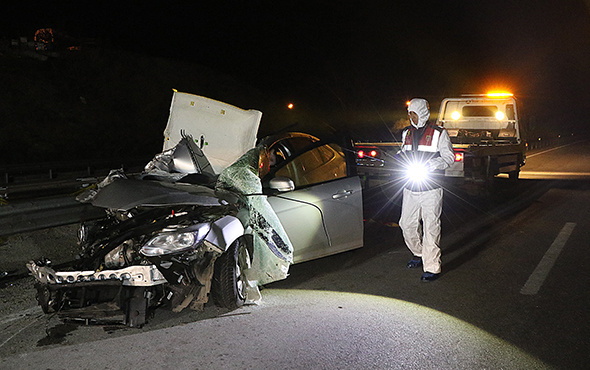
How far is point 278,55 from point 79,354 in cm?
5751

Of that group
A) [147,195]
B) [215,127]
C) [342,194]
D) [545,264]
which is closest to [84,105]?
[215,127]

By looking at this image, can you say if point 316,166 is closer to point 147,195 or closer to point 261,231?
point 261,231

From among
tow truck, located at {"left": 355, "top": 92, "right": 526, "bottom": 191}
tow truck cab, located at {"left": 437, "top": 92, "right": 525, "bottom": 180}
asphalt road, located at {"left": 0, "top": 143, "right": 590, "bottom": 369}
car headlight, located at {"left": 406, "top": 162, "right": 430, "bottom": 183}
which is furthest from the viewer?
tow truck cab, located at {"left": 437, "top": 92, "right": 525, "bottom": 180}

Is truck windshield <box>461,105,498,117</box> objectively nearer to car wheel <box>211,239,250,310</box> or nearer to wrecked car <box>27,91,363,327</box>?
wrecked car <box>27,91,363,327</box>

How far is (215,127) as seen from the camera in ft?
20.8

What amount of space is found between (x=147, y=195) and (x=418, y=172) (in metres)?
2.99

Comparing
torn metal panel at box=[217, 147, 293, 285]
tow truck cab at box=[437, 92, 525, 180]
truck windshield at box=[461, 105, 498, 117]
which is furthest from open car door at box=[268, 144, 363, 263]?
truck windshield at box=[461, 105, 498, 117]

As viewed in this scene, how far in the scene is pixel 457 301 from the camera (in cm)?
529

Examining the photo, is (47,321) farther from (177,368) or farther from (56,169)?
(56,169)

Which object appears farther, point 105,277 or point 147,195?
point 147,195

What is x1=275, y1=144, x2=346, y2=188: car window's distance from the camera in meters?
6.00

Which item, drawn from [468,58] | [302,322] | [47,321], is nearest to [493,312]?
[302,322]

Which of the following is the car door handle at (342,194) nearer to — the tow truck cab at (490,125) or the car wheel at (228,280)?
the car wheel at (228,280)

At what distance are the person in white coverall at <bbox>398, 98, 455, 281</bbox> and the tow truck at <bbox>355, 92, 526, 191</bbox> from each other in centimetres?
404
